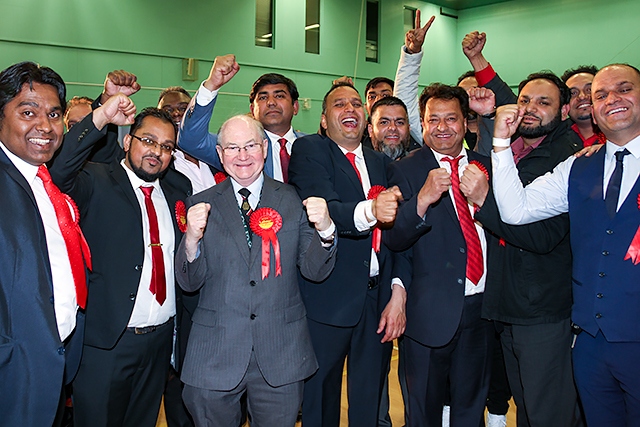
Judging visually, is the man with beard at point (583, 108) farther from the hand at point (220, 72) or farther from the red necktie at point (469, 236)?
the hand at point (220, 72)

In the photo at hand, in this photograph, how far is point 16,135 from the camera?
2.03 meters

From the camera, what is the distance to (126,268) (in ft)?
8.07

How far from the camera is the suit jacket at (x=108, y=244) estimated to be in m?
2.40

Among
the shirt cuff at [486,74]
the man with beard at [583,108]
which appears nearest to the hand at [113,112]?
the shirt cuff at [486,74]

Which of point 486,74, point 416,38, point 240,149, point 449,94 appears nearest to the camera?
point 240,149

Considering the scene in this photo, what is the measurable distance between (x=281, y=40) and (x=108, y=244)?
1072 centimetres

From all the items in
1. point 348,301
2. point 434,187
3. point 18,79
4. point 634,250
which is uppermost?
point 18,79

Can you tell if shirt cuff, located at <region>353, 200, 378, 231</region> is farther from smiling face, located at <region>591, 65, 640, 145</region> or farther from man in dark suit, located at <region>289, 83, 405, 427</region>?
smiling face, located at <region>591, 65, 640, 145</region>

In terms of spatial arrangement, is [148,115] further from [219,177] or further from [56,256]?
[56,256]

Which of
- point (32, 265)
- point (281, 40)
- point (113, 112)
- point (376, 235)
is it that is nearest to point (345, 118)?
point (376, 235)

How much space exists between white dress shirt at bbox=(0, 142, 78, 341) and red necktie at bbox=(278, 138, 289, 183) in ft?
4.61

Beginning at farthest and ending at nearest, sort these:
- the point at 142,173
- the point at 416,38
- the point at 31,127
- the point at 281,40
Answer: the point at 281,40 < the point at 416,38 < the point at 142,173 < the point at 31,127

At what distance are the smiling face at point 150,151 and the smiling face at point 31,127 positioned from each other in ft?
1.81

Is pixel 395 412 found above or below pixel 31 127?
below
